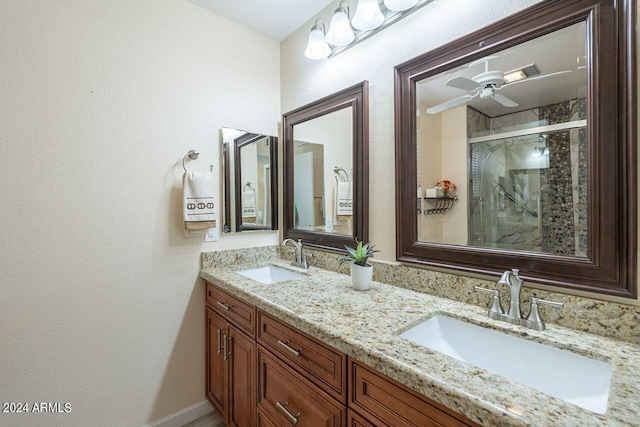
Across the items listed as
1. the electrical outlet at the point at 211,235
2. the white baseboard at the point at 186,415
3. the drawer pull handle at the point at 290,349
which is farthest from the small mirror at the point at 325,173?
the white baseboard at the point at 186,415

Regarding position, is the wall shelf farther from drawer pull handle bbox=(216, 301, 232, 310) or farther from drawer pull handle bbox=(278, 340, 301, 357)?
drawer pull handle bbox=(216, 301, 232, 310)

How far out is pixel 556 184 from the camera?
97cm

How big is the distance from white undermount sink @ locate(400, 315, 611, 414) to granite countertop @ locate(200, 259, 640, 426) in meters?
0.03

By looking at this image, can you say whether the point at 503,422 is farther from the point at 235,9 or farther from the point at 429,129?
the point at 235,9

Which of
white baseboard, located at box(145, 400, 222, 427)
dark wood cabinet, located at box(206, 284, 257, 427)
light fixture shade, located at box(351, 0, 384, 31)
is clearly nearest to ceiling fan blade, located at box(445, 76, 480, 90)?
light fixture shade, located at box(351, 0, 384, 31)

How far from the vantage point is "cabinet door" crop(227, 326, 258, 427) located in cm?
132

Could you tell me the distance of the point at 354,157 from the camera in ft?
5.27

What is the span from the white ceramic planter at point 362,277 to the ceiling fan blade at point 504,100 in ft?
2.83

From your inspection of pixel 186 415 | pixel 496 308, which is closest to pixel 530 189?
pixel 496 308

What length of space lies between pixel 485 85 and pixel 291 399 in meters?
1.43

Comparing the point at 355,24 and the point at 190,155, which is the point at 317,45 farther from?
the point at 190,155

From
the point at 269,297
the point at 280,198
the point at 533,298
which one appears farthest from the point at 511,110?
the point at 280,198

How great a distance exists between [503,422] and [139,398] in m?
1.80

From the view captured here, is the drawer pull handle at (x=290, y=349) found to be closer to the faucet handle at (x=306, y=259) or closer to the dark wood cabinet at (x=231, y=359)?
the dark wood cabinet at (x=231, y=359)
